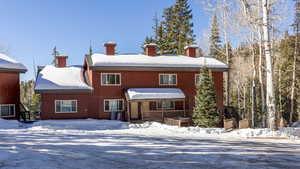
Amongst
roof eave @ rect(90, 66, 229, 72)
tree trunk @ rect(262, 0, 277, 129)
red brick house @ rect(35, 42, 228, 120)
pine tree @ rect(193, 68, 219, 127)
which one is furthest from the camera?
roof eave @ rect(90, 66, 229, 72)

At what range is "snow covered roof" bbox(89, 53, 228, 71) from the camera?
831 inches

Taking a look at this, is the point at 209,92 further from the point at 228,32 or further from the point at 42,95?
the point at 42,95

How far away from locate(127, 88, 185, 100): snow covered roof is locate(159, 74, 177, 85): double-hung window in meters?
0.92

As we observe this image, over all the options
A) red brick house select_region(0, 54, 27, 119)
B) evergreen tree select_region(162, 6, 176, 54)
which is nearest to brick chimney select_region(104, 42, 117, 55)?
red brick house select_region(0, 54, 27, 119)

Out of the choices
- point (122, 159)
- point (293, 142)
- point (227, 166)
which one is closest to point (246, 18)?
point (293, 142)

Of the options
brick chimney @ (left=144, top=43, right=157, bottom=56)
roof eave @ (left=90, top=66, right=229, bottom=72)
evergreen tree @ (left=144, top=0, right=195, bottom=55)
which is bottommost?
roof eave @ (left=90, top=66, right=229, bottom=72)

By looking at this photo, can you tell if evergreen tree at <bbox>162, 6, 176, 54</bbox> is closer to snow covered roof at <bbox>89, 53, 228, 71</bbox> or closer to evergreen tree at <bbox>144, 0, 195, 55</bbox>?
evergreen tree at <bbox>144, 0, 195, 55</bbox>

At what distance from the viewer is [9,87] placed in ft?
69.1

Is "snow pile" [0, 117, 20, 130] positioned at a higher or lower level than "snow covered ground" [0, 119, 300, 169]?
lower

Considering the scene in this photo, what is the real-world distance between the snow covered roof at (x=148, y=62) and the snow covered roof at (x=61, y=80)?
226cm

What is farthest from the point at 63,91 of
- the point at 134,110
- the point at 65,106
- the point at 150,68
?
the point at 150,68

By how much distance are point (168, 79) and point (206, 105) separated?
617cm

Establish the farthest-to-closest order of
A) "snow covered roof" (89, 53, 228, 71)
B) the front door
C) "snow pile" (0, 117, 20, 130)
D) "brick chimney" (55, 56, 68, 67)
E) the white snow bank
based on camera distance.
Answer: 1. "brick chimney" (55, 56, 68, 67)
2. the front door
3. "snow covered roof" (89, 53, 228, 71)
4. "snow pile" (0, 117, 20, 130)
5. the white snow bank

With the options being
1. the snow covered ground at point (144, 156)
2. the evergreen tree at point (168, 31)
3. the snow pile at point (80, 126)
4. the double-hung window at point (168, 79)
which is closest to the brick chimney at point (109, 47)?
the double-hung window at point (168, 79)
